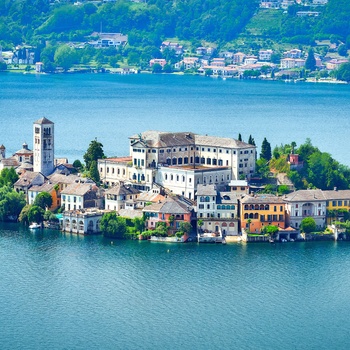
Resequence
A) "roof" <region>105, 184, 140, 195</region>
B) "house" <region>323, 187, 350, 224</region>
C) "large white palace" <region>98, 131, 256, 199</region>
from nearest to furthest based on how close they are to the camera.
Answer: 1. "house" <region>323, 187, 350, 224</region>
2. "roof" <region>105, 184, 140, 195</region>
3. "large white palace" <region>98, 131, 256, 199</region>

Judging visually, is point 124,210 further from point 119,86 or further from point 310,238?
point 119,86

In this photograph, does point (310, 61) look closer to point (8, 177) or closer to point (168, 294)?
point (8, 177)

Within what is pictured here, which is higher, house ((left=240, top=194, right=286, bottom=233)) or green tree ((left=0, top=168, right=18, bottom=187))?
green tree ((left=0, top=168, right=18, bottom=187))

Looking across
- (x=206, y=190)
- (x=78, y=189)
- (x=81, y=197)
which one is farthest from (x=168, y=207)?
(x=78, y=189)

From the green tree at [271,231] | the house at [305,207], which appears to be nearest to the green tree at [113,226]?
the green tree at [271,231]

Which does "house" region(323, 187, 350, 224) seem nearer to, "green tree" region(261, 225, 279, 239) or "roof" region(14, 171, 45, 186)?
"green tree" region(261, 225, 279, 239)

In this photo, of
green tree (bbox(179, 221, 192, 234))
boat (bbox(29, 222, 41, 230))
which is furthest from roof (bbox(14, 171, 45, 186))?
green tree (bbox(179, 221, 192, 234))
